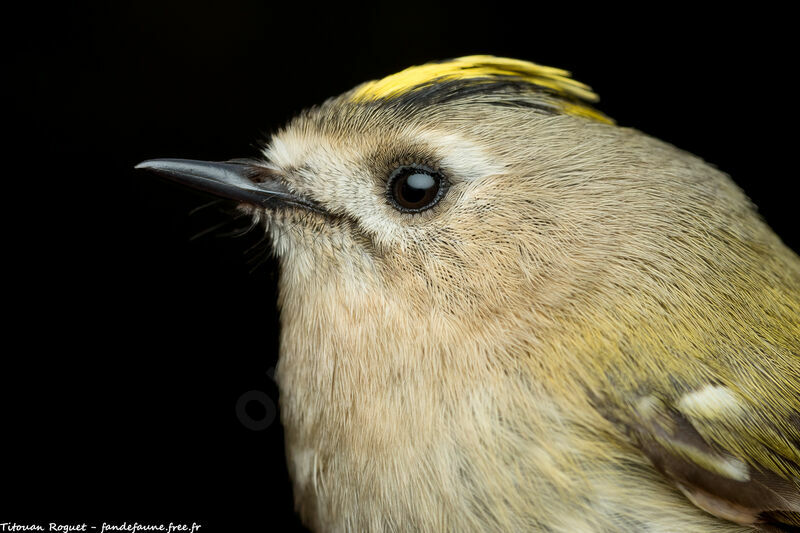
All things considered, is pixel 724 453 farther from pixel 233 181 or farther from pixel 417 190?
pixel 233 181

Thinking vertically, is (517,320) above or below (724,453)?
above

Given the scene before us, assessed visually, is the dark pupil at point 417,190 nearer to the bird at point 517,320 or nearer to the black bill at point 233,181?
the bird at point 517,320

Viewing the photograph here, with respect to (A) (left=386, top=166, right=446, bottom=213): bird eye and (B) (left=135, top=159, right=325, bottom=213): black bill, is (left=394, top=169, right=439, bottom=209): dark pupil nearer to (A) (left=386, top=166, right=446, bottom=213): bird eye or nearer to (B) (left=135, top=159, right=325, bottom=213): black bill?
(A) (left=386, top=166, right=446, bottom=213): bird eye

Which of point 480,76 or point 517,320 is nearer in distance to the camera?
point 517,320

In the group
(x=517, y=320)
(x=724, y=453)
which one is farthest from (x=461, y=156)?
(x=724, y=453)

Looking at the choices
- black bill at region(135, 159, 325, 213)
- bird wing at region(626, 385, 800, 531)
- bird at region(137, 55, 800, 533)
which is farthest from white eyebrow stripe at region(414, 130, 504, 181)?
bird wing at region(626, 385, 800, 531)

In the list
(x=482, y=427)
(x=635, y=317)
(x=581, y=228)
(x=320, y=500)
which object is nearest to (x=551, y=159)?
(x=581, y=228)

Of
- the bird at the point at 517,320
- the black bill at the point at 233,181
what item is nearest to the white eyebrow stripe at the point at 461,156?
the bird at the point at 517,320
